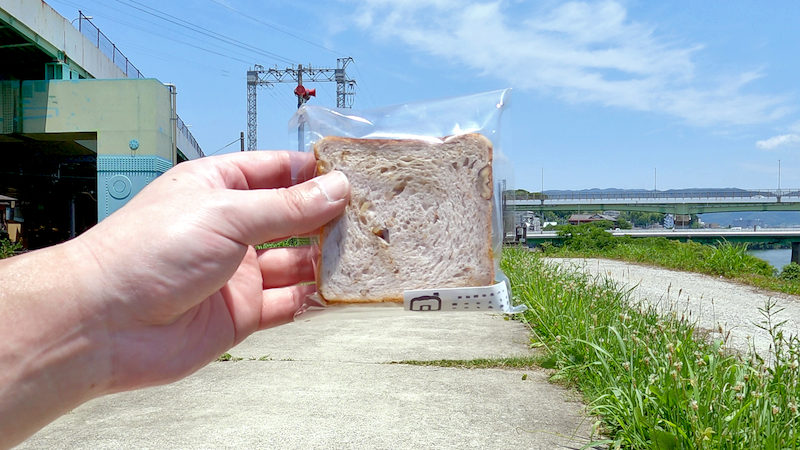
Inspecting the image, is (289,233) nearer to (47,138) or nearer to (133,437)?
(133,437)

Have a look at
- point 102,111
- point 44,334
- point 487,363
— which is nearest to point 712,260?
point 487,363

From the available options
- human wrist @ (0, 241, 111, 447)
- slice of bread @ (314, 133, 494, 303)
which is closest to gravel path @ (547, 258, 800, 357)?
slice of bread @ (314, 133, 494, 303)

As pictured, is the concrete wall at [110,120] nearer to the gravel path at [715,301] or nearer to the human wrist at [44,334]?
the gravel path at [715,301]

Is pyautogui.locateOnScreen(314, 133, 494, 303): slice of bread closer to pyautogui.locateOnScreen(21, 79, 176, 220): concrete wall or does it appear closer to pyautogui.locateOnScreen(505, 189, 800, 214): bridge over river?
pyautogui.locateOnScreen(21, 79, 176, 220): concrete wall

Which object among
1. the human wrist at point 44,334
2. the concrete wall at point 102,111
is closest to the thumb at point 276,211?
the human wrist at point 44,334

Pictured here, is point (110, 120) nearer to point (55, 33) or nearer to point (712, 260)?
point (55, 33)
